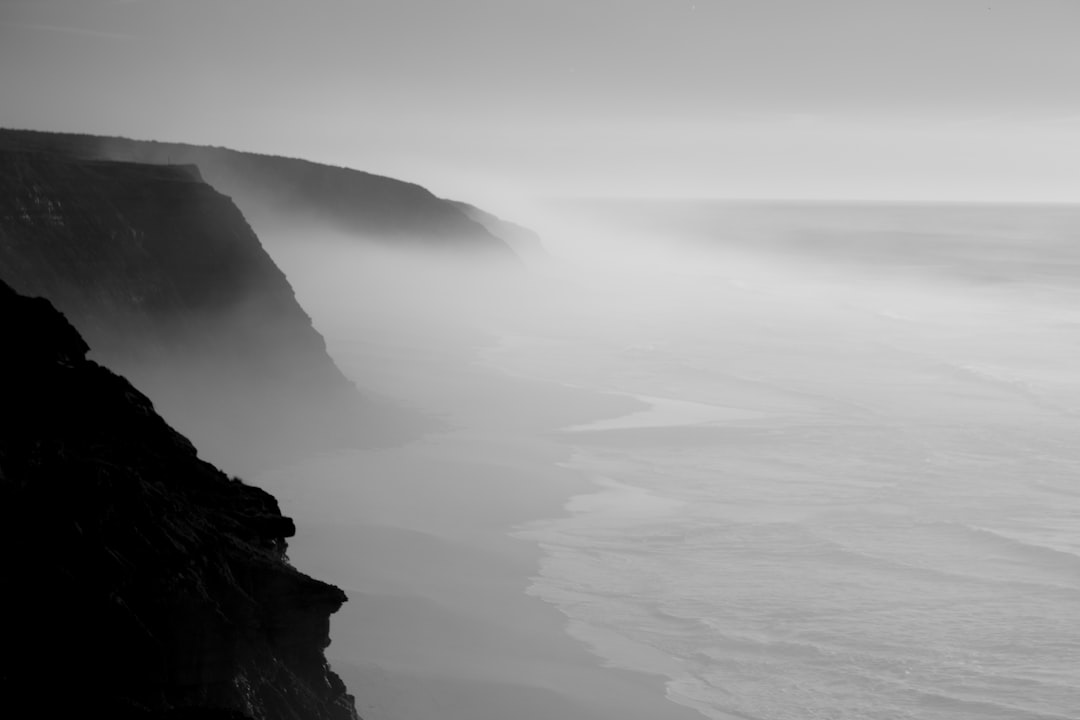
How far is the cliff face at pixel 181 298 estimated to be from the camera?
28734 mm

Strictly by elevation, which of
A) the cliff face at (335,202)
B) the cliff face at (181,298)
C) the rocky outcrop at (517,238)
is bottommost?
the cliff face at (181,298)

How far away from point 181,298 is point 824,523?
58.8 feet

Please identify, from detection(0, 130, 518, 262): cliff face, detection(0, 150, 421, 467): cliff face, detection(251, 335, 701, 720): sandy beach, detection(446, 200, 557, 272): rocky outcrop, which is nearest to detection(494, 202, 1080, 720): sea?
detection(251, 335, 701, 720): sandy beach

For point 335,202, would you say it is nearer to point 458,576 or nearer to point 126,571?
point 458,576

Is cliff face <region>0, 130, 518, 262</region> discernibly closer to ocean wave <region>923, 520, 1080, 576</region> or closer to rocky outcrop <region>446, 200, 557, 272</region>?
rocky outcrop <region>446, 200, 557, 272</region>

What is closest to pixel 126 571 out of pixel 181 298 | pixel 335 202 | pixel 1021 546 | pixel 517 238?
pixel 1021 546

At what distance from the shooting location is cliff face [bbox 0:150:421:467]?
28734 mm

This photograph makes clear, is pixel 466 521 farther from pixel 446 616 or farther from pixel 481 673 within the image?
pixel 481 673

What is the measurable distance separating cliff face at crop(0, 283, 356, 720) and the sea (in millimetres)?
6489

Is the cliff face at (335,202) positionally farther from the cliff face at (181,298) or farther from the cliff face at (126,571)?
the cliff face at (126,571)

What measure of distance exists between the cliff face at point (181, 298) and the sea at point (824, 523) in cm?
728

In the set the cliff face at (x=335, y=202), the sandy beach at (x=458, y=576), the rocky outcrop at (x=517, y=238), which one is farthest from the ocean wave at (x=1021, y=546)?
the rocky outcrop at (x=517, y=238)

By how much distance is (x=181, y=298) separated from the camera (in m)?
32.0

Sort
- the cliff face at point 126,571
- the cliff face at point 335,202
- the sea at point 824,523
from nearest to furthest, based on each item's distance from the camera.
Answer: the cliff face at point 126,571, the sea at point 824,523, the cliff face at point 335,202
